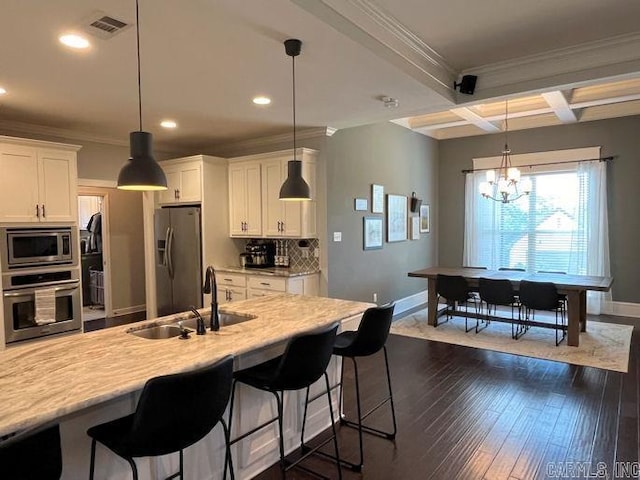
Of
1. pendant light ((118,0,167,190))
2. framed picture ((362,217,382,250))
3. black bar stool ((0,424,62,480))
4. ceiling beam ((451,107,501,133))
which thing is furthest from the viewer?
framed picture ((362,217,382,250))

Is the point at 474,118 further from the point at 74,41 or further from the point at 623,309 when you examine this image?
the point at 74,41

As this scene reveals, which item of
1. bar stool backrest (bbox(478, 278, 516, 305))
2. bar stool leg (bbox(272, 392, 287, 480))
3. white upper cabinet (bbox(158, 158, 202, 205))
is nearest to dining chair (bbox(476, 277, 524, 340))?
bar stool backrest (bbox(478, 278, 516, 305))

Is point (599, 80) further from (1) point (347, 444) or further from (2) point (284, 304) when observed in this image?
(1) point (347, 444)

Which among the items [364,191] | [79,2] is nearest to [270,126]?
[364,191]

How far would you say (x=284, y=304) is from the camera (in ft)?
10.4

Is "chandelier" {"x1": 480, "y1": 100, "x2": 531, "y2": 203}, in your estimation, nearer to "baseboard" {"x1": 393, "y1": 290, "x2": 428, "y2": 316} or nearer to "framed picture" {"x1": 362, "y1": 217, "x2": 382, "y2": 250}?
"framed picture" {"x1": 362, "y1": 217, "x2": 382, "y2": 250}

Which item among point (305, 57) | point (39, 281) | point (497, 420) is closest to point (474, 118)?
point (305, 57)

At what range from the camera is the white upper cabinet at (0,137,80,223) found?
13.5 feet

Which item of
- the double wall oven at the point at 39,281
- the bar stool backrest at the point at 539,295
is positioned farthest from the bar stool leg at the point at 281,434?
the bar stool backrest at the point at 539,295

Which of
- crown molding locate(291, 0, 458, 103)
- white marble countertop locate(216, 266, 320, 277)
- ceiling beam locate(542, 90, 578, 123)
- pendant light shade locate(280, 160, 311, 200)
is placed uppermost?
ceiling beam locate(542, 90, 578, 123)

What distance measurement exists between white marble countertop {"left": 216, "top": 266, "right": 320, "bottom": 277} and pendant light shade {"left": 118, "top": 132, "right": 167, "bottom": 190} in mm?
2735

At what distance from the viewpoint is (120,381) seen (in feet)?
5.40

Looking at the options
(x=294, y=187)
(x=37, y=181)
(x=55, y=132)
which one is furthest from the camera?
(x=55, y=132)

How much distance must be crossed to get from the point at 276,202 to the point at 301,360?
3.41 meters
